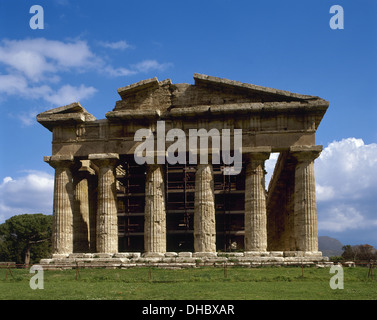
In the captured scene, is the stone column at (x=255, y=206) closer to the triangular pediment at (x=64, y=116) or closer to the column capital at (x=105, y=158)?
the column capital at (x=105, y=158)

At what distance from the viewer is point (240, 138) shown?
30.0 meters

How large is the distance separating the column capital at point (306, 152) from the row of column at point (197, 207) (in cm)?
6

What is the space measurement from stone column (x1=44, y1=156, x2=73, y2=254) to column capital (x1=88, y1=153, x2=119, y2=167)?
59.0 inches

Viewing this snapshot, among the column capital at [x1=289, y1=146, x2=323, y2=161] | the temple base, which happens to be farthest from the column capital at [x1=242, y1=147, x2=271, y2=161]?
the temple base

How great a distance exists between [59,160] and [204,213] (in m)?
9.82

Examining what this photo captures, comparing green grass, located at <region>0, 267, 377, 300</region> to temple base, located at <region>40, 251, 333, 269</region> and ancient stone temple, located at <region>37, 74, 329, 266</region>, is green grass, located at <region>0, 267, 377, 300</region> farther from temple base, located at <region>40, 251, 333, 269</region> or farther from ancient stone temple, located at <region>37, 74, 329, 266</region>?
ancient stone temple, located at <region>37, 74, 329, 266</region>

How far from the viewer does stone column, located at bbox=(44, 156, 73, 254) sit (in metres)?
30.6

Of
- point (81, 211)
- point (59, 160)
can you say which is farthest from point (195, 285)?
point (81, 211)

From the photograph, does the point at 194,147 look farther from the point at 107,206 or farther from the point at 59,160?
the point at 59,160

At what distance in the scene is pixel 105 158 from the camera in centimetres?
3073

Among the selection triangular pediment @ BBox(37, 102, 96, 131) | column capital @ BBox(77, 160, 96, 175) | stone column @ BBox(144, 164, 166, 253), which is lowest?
stone column @ BBox(144, 164, 166, 253)
